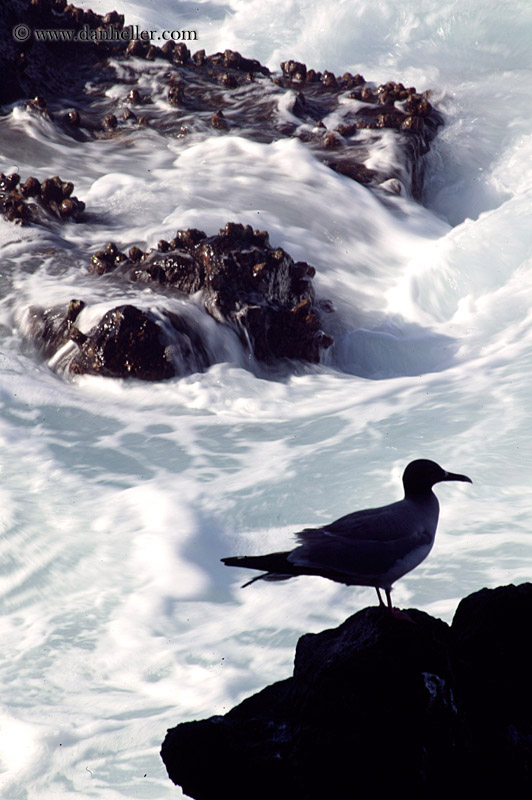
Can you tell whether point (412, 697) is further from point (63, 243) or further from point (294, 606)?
point (63, 243)

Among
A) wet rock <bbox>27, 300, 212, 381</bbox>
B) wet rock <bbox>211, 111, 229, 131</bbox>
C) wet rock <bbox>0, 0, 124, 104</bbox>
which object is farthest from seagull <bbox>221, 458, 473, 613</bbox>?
wet rock <bbox>0, 0, 124, 104</bbox>

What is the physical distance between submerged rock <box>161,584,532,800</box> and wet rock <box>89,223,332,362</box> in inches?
217

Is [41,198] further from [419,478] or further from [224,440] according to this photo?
[419,478]

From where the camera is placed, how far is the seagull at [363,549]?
3133 mm

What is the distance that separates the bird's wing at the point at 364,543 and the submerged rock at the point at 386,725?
202mm

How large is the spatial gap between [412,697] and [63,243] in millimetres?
8014

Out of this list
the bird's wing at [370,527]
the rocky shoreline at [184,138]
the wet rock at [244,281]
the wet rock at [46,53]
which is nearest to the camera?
the bird's wing at [370,527]

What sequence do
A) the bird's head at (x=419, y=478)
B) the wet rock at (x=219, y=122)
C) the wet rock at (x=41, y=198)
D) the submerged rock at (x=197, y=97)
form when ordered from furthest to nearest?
the wet rock at (x=219, y=122), the submerged rock at (x=197, y=97), the wet rock at (x=41, y=198), the bird's head at (x=419, y=478)

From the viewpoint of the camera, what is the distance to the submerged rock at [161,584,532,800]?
306 cm

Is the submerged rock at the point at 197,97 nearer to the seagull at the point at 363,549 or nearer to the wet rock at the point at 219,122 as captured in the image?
the wet rock at the point at 219,122

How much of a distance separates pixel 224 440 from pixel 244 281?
2.24 metres

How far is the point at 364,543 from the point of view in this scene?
3.32 meters

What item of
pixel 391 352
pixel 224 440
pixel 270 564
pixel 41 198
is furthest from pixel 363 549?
pixel 41 198

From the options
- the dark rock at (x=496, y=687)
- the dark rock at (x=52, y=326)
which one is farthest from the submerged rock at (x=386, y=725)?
the dark rock at (x=52, y=326)
